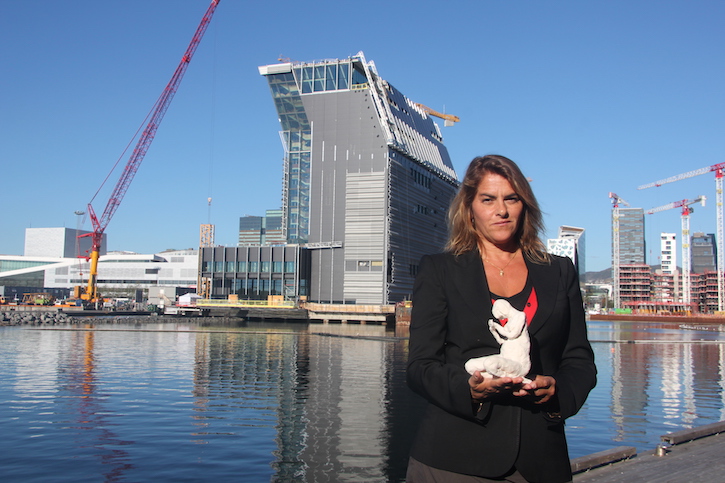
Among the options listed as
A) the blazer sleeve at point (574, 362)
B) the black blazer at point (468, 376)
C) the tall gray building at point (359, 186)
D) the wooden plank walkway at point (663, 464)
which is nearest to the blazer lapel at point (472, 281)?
the black blazer at point (468, 376)

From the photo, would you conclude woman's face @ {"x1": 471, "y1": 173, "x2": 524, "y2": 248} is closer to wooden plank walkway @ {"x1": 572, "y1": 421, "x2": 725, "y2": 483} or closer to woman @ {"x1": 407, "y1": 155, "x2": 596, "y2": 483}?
woman @ {"x1": 407, "y1": 155, "x2": 596, "y2": 483}

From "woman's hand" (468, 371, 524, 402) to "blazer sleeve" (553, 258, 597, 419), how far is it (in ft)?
1.15

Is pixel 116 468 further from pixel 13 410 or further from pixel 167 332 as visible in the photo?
pixel 167 332

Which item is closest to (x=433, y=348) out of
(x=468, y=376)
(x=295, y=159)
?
(x=468, y=376)

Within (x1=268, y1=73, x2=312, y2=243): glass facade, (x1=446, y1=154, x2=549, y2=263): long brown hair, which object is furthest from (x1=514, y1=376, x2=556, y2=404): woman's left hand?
(x1=268, y1=73, x2=312, y2=243): glass facade

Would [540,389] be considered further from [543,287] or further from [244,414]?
[244,414]

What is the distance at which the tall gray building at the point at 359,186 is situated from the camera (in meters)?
104

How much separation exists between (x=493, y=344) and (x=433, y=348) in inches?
12.3

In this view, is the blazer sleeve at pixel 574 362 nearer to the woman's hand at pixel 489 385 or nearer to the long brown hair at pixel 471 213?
the long brown hair at pixel 471 213

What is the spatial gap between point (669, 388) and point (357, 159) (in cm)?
7930

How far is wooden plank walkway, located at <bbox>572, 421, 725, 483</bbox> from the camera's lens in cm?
1052

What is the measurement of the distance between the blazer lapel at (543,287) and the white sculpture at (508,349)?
24 centimetres

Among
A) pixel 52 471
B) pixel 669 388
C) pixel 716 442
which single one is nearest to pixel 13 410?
pixel 52 471

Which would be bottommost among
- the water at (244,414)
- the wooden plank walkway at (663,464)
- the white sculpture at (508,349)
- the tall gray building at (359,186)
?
the water at (244,414)
